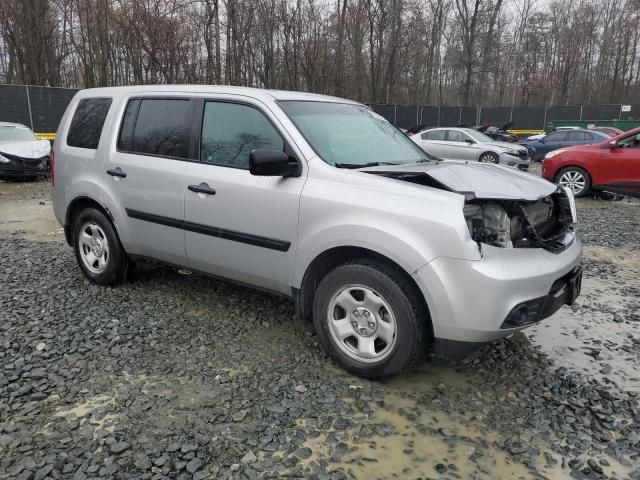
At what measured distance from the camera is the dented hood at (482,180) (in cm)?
305

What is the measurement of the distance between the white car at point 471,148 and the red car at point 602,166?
4108mm

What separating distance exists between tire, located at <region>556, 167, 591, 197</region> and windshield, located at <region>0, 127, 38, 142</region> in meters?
12.9

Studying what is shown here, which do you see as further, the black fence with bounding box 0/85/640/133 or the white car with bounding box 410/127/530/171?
the black fence with bounding box 0/85/640/133

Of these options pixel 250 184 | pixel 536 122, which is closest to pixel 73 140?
pixel 250 184

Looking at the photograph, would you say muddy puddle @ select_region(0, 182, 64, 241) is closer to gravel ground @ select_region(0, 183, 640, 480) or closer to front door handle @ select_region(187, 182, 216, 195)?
gravel ground @ select_region(0, 183, 640, 480)

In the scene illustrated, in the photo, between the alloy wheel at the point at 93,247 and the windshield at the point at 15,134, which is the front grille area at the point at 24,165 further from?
the alloy wheel at the point at 93,247

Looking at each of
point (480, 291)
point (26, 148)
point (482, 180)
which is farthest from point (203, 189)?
point (26, 148)

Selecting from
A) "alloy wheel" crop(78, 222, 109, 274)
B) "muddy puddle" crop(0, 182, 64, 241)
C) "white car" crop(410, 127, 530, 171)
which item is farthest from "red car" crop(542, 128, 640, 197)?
"muddy puddle" crop(0, 182, 64, 241)

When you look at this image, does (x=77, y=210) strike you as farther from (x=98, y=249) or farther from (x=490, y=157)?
(x=490, y=157)

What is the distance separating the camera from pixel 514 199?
3.00 metres

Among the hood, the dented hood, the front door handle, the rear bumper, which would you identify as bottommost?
the rear bumper

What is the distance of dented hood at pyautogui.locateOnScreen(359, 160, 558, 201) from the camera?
3.05 metres

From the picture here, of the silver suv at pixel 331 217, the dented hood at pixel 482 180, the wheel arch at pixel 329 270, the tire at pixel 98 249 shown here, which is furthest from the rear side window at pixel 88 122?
the dented hood at pixel 482 180

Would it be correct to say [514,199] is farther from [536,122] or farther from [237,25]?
[536,122]
